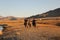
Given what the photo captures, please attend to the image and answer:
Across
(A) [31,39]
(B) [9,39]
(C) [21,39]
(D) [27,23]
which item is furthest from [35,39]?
(D) [27,23]

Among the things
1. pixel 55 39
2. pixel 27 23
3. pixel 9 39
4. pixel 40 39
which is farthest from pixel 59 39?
pixel 27 23

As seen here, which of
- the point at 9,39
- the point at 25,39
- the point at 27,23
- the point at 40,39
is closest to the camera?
the point at 40,39

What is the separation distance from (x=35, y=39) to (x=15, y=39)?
8.59 ft

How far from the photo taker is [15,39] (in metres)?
18.4

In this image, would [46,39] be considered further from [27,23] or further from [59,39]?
[27,23]

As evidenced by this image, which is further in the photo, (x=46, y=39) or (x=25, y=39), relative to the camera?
(x=25, y=39)

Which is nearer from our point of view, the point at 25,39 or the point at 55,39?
the point at 55,39

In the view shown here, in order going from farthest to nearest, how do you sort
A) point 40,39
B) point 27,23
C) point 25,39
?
point 27,23
point 25,39
point 40,39

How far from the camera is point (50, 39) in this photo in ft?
51.4

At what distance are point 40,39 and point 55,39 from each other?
156 cm

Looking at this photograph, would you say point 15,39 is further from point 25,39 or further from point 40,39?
point 40,39

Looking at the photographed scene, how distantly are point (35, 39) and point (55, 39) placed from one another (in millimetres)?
2207

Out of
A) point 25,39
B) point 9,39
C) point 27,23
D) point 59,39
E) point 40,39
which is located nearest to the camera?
point 59,39

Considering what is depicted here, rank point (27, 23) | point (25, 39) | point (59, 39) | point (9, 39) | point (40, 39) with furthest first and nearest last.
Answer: point (27, 23)
point (9, 39)
point (25, 39)
point (40, 39)
point (59, 39)
